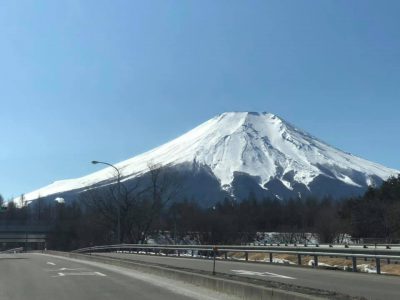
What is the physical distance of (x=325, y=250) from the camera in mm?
25156

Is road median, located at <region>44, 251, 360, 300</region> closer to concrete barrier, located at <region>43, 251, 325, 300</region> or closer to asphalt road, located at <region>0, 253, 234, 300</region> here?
concrete barrier, located at <region>43, 251, 325, 300</region>

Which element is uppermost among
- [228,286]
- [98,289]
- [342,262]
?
[228,286]

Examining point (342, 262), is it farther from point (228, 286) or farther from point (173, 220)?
point (173, 220)

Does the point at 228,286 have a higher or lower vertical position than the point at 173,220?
lower

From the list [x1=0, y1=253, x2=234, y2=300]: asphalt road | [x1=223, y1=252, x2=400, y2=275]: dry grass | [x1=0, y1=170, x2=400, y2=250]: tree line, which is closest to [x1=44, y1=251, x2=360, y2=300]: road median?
[x1=0, y1=253, x2=234, y2=300]: asphalt road

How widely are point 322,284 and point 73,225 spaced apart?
113091 millimetres

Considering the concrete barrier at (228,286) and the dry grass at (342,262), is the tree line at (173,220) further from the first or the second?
the concrete barrier at (228,286)

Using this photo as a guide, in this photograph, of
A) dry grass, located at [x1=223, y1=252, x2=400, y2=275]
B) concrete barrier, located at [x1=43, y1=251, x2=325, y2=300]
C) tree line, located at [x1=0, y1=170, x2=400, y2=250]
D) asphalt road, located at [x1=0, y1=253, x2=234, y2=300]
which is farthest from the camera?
tree line, located at [x1=0, y1=170, x2=400, y2=250]

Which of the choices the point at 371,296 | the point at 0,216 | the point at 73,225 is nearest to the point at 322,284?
the point at 371,296

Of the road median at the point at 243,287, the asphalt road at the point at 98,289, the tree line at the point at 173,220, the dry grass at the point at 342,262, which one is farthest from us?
the tree line at the point at 173,220

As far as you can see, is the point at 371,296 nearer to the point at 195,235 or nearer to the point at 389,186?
the point at 389,186

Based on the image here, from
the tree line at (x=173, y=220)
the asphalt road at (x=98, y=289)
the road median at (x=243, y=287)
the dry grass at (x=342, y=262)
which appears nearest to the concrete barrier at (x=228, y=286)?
the road median at (x=243, y=287)

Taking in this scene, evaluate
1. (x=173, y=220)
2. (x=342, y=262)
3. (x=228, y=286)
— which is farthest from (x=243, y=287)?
(x=173, y=220)

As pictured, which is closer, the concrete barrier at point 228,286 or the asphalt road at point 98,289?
the concrete barrier at point 228,286
